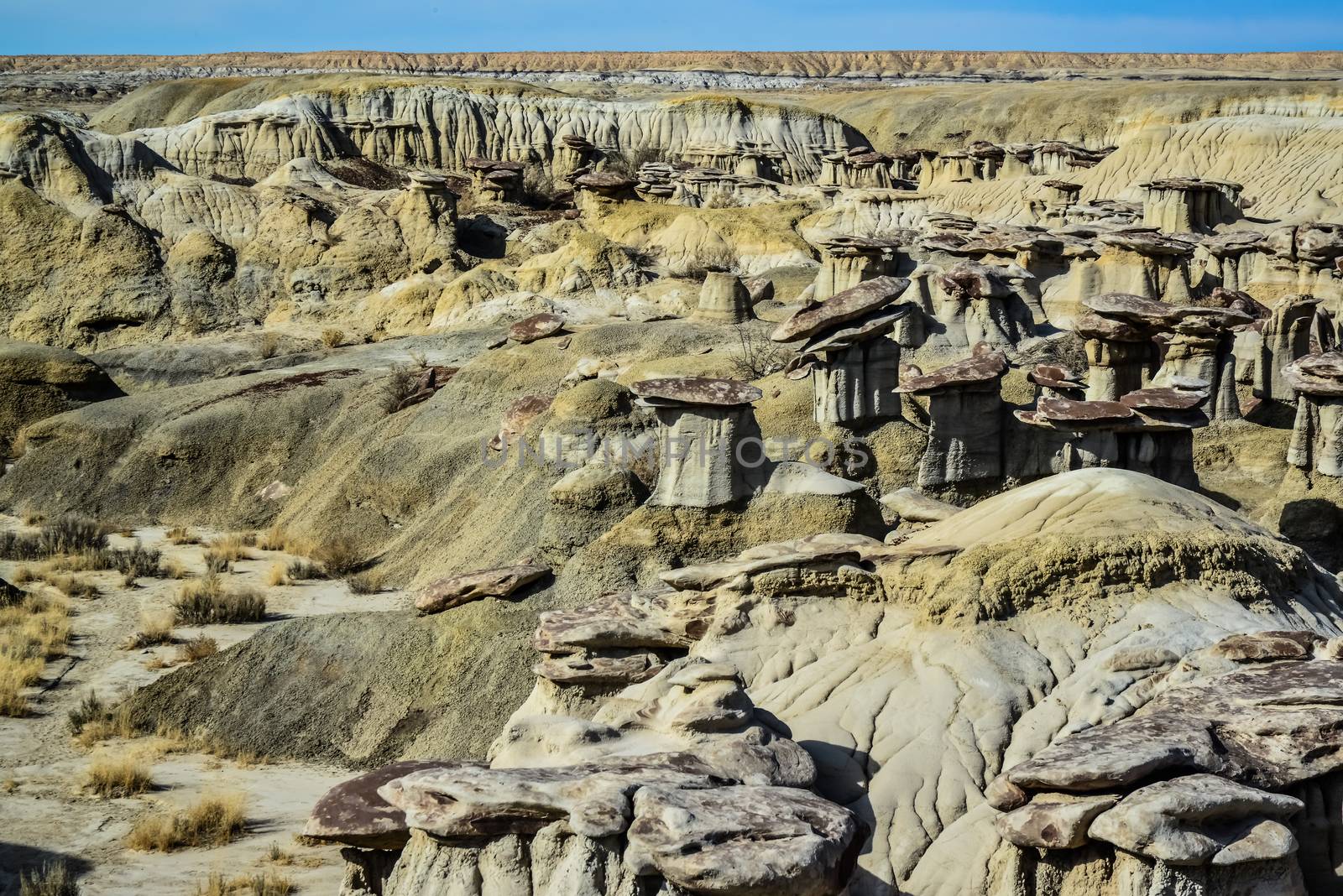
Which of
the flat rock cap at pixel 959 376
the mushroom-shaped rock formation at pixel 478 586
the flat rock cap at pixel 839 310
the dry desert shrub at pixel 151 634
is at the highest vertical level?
the flat rock cap at pixel 839 310

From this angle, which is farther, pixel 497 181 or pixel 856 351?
pixel 497 181

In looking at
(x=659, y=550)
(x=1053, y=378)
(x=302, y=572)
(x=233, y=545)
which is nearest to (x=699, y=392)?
(x=659, y=550)

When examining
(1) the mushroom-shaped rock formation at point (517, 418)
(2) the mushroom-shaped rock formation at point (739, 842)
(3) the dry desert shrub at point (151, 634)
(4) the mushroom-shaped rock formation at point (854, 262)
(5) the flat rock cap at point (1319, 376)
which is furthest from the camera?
(4) the mushroom-shaped rock formation at point (854, 262)

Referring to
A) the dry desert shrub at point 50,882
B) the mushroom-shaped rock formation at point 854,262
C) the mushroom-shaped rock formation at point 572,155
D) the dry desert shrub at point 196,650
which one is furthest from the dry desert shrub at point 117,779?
the mushroom-shaped rock formation at point 572,155

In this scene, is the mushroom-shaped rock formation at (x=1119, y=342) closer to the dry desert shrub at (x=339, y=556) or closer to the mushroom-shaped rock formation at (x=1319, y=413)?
the mushroom-shaped rock formation at (x=1319, y=413)

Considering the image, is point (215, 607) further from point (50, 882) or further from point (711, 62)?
point (711, 62)

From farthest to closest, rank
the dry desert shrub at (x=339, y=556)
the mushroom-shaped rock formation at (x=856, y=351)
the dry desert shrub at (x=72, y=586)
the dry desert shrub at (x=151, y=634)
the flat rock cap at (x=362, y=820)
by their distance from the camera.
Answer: the dry desert shrub at (x=339, y=556), the dry desert shrub at (x=72, y=586), the mushroom-shaped rock formation at (x=856, y=351), the dry desert shrub at (x=151, y=634), the flat rock cap at (x=362, y=820)

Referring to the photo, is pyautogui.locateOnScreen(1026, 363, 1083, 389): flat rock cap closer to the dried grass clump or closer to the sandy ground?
the sandy ground
